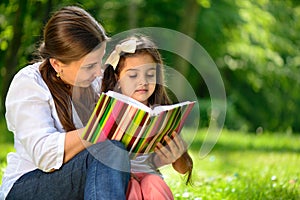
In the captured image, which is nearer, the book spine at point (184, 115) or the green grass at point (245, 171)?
the book spine at point (184, 115)

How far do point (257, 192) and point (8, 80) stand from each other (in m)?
3.82

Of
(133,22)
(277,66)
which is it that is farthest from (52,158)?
(277,66)

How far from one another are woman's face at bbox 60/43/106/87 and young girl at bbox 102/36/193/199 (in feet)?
0.40

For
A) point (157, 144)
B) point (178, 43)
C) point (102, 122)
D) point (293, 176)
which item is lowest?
point (178, 43)

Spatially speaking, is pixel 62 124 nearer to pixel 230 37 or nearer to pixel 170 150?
pixel 170 150

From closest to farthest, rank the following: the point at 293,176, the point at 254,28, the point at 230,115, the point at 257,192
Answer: the point at 257,192
the point at 293,176
the point at 254,28
the point at 230,115

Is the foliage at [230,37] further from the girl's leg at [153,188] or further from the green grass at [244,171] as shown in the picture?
the girl's leg at [153,188]

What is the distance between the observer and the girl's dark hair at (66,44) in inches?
117

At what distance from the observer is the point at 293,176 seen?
459 centimetres

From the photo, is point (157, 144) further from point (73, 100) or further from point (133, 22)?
point (133, 22)

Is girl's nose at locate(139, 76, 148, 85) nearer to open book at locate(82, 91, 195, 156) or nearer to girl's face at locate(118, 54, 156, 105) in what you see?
girl's face at locate(118, 54, 156, 105)

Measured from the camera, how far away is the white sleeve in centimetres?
278

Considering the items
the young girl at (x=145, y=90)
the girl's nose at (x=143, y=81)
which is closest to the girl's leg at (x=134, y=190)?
the young girl at (x=145, y=90)

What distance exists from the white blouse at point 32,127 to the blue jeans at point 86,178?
5 cm
